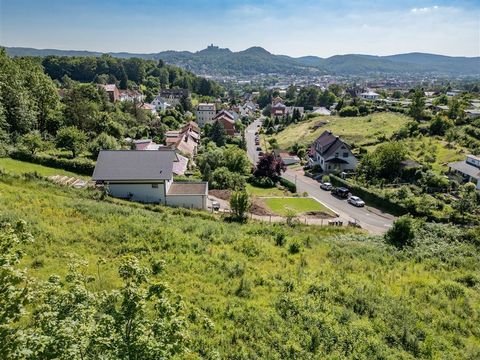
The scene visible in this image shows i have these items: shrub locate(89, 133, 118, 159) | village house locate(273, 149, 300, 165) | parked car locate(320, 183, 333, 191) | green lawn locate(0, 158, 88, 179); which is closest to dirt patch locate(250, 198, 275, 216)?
parked car locate(320, 183, 333, 191)

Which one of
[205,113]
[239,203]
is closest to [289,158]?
[239,203]

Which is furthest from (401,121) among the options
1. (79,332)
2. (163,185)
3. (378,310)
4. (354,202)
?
(79,332)


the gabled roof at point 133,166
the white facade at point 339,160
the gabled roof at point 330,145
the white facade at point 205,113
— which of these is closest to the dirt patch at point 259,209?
the gabled roof at point 133,166

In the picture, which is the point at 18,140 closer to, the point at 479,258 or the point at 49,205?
the point at 49,205

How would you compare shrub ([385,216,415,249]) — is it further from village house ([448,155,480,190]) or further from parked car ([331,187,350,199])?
village house ([448,155,480,190])

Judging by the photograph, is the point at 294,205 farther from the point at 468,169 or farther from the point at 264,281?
the point at 468,169

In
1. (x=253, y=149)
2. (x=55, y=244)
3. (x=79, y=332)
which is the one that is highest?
(x=79, y=332)

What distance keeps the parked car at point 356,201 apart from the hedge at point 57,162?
2959 cm

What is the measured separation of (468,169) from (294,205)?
2310cm

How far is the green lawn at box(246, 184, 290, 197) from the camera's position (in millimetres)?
44250

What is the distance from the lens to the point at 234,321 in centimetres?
1377

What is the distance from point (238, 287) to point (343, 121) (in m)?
74.1

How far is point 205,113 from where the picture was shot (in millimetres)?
104750

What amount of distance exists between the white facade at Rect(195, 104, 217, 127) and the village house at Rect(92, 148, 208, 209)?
72.8m
